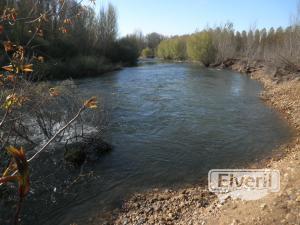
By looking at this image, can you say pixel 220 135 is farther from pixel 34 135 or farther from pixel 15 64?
pixel 15 64

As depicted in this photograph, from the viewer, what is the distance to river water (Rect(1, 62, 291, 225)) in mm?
7414

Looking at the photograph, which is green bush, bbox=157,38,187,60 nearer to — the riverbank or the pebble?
the riverbank

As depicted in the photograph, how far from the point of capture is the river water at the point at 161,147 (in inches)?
292

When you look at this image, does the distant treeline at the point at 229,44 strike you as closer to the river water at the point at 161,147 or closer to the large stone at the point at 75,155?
the river water at the point at 161,147

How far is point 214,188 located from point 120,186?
2.28 m

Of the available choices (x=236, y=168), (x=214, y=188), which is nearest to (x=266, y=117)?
(x=236, y=168)

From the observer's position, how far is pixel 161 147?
430 inches

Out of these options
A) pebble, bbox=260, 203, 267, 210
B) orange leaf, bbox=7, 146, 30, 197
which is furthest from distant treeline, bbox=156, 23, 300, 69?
orange leaf, bbox=7, 146, 30, 197

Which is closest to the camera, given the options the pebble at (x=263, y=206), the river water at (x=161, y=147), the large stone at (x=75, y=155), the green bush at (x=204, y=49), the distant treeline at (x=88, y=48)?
the pebble at (x=263, y=206)

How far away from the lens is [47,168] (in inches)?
355

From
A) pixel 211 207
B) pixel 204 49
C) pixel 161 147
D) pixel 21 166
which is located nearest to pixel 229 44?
pixel 204 49

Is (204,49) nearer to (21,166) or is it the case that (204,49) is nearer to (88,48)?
(88,48)

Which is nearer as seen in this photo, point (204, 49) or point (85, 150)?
point (85, 150)

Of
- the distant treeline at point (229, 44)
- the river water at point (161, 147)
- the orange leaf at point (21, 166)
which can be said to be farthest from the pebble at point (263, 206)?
the distant treeline at point (229, 44)
